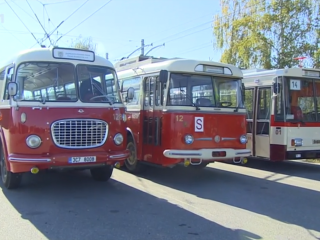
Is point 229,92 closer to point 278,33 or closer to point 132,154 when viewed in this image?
point 132,154

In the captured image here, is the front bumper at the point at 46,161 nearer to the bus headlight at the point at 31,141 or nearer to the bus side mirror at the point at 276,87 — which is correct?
the bus headlight at the point at 31,141

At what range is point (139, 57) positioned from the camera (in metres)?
10.9

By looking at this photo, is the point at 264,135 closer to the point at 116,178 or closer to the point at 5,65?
the point at 116,178

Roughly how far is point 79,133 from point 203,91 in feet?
10.1

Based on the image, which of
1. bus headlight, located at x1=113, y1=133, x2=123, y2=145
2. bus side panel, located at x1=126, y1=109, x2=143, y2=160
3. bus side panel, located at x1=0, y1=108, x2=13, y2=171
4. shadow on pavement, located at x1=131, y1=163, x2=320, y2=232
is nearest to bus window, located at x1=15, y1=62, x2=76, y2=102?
bus side panel, located at x1=0, y1=108, x2=13, y2=171

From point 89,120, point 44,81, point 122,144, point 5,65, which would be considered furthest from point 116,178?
point 5,65

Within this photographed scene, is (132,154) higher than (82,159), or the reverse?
(82,159)

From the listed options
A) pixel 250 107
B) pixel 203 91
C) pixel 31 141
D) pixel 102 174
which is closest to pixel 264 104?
pixel 250 107

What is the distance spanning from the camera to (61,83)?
24.6 feet

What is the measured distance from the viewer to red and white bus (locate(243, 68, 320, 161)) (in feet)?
33.0

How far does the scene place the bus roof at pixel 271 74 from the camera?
1013cm

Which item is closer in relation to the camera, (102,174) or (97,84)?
(97,84)

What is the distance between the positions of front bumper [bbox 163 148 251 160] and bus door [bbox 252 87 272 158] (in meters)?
2.03

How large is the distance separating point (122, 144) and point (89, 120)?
0.90 metres
